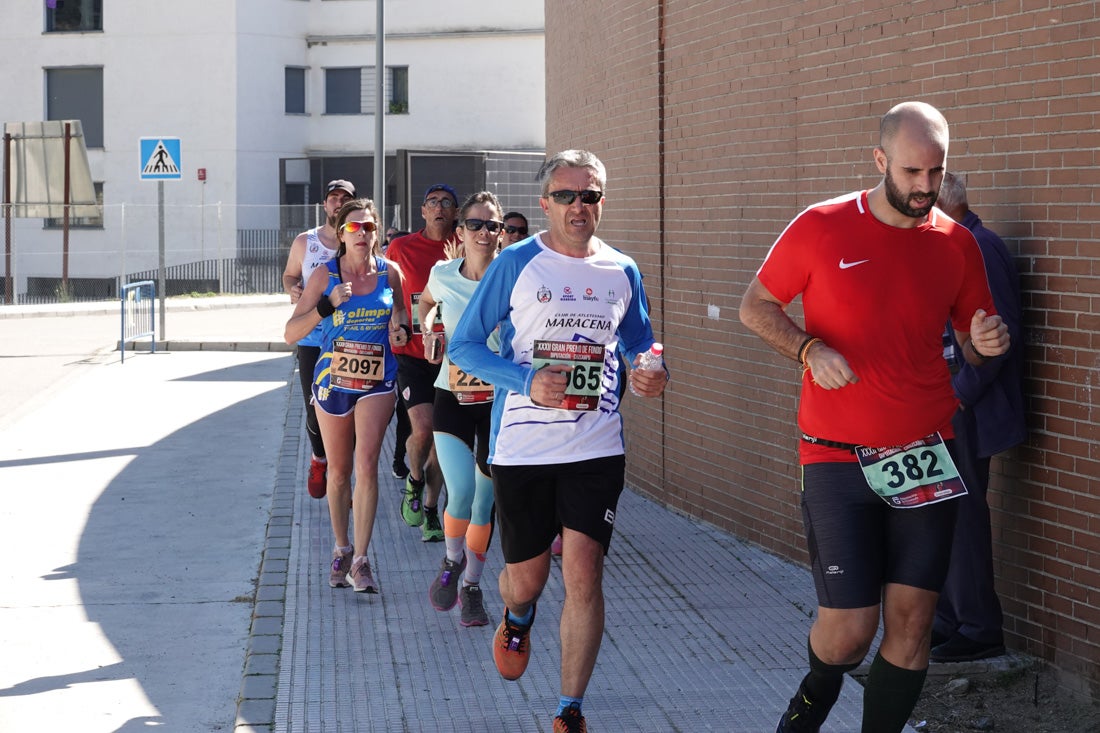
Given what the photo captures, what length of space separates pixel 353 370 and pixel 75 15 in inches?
1634

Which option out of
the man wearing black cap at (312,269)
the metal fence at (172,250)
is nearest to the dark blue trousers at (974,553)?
the man wearing black cap at (312,269)

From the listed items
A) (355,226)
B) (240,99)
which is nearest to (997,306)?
(355,226)

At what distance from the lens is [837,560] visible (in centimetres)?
461

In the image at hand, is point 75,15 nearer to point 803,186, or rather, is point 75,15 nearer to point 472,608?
point 803,186

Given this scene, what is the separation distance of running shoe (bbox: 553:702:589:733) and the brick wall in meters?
2.06

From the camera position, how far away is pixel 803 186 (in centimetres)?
821

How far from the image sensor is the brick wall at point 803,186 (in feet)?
19.5

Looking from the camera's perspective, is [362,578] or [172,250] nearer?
[362,578]

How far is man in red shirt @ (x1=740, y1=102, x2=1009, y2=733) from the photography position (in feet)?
14.9

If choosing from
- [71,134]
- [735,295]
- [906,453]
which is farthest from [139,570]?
[71,134]

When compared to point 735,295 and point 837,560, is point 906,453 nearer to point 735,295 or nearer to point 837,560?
point 837,560

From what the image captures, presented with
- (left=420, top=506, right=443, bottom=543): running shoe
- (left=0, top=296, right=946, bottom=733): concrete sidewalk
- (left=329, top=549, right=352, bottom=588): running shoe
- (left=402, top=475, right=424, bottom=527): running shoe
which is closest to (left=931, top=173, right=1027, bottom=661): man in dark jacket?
(left=0, top=296, right=946, bottom=733): concrete sidewalk

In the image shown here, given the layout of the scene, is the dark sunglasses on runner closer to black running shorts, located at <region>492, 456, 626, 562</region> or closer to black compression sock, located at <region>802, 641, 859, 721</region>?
black running shorts, located at <region>492, 456, 626, 562</region>

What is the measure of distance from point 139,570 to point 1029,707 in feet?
16.5
